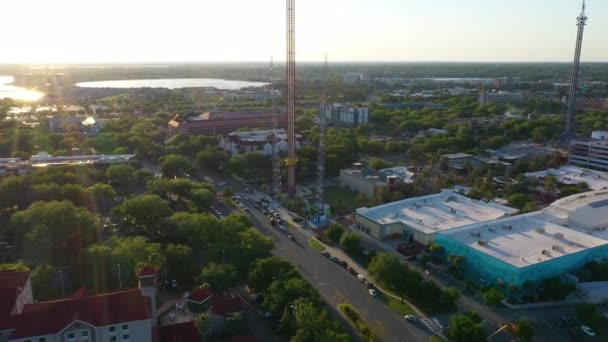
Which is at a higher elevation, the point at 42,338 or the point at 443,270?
the point at 42,338

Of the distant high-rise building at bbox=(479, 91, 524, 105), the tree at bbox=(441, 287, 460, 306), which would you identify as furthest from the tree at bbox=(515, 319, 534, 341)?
the distant high-rise building at bbox=(479, 91, 524, 105)

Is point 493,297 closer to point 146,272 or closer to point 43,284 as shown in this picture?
point 146,272

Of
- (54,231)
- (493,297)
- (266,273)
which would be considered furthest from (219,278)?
(493,297)

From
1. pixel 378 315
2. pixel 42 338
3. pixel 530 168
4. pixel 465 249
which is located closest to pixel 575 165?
pixel 530 168

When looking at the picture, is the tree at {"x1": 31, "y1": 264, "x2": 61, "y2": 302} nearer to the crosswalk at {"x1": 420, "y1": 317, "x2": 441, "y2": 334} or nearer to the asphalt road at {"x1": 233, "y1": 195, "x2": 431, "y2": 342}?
the asphalt road at {"x1": 233, "y1": 195, "x2": 431, "y2": 342}

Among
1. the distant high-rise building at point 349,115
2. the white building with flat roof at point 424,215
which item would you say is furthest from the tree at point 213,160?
the distant high-rise building at point 349,115

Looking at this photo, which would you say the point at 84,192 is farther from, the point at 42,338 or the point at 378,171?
the point at 378,171
